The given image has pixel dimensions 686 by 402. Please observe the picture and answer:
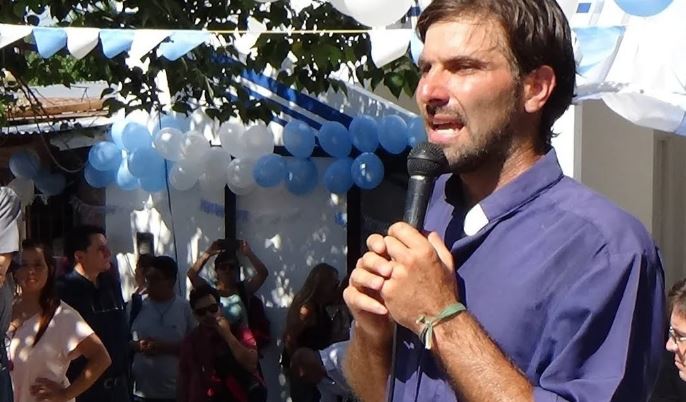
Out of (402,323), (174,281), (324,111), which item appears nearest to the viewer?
(402,323)

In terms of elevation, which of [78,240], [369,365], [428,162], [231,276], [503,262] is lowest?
[231,276]

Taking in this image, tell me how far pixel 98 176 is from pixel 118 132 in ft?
1.48

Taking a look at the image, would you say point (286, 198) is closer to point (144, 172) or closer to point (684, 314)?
point (144, 172)

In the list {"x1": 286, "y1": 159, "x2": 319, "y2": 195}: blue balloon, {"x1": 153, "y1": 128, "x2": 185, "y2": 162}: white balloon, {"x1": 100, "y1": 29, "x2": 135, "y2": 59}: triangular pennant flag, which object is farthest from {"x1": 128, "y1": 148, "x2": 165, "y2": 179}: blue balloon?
{"x1": 100, "y1": 29, "x2": 135, "y2": 59}: triangular pennant flag

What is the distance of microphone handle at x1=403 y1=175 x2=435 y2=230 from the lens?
70.1 inches

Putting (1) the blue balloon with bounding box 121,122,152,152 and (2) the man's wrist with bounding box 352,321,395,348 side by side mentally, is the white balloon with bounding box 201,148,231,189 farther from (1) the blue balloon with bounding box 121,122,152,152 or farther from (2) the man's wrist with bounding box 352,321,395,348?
(2) the man's wrist with bounding box 352,321,395,348

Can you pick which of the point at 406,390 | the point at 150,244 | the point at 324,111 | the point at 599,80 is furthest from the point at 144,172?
the point at 406,390

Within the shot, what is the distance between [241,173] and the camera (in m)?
8.16

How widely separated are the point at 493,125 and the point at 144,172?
6.97m

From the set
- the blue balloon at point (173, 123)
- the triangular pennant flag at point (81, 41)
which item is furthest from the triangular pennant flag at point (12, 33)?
the blue balloon at point (173, 123)

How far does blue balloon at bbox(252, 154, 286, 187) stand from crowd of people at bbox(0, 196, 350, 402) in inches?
23.7

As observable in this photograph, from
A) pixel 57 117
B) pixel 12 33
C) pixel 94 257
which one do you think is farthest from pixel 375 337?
pixel 57 117

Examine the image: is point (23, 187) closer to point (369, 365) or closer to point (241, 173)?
point (241, 173)

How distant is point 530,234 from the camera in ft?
5.40
